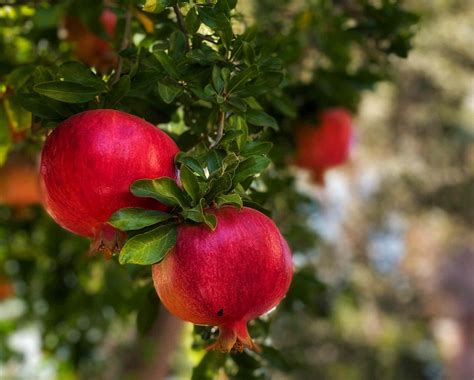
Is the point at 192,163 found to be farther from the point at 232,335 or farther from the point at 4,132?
the point at 4,132

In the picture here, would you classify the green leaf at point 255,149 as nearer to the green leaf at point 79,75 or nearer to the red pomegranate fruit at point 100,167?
the red pomegranate fruit at point 100,167

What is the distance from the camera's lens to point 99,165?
90 centimetres

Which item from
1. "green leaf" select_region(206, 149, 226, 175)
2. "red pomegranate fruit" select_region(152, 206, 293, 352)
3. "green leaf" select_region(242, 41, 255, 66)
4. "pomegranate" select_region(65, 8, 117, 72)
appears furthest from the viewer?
"pomegranate" select_region(65, 8, 117, 72)

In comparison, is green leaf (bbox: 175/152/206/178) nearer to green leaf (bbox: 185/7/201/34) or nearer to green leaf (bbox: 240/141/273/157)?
green leaf (bbox: 240/141/273/157)

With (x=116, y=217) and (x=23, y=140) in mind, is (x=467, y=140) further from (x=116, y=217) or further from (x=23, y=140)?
(x=116, y=217)

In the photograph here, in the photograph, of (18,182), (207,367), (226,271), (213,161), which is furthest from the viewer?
(18,182)

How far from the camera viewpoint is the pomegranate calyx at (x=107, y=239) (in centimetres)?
96

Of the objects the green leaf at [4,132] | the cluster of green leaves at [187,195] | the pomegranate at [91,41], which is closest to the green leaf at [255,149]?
the cluster of green leaves at [187,195]

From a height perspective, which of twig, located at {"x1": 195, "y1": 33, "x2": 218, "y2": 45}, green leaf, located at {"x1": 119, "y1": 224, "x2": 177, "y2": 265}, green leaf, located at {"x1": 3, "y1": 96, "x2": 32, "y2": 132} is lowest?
green leaf, located at {"x1": 3, "y1": 96, "x2": 32, "y2": 132}

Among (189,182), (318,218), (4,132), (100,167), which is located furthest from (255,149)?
(318,218)

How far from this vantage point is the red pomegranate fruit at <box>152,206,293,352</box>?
88 centimetres

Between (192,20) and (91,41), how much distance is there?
1.01 m

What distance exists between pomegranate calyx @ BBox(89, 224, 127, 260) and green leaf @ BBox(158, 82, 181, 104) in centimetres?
23

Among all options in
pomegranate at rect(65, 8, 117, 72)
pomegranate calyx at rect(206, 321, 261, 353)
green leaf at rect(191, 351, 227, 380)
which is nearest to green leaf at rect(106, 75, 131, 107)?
pomegranate calyx at rect(206, 321, 261, 353)
